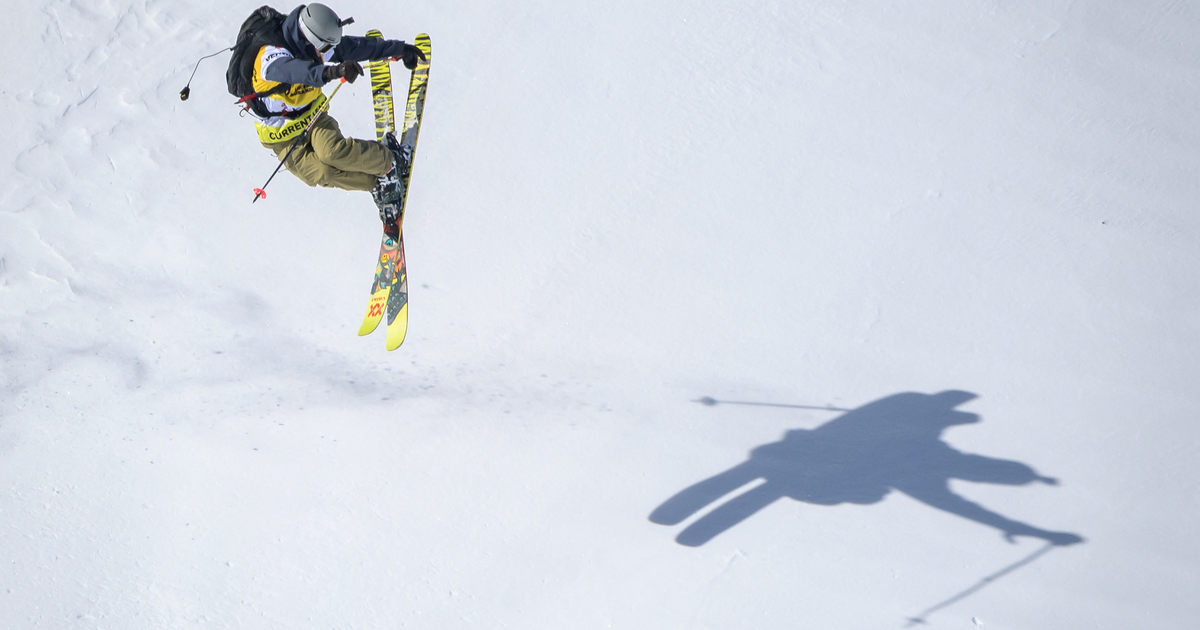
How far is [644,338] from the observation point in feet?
20.5

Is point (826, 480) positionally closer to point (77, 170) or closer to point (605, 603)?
point (605, 603)

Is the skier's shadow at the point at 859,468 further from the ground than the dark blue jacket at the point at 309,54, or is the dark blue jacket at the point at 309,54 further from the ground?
the dark blue jacket at the point at 309,54

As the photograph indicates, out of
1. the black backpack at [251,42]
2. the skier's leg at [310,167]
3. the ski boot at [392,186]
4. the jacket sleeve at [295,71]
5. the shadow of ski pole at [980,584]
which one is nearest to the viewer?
the jacket sleeve at [295,71]

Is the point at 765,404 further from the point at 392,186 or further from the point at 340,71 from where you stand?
the point at 340,71

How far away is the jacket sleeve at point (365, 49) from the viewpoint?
462 centimetres

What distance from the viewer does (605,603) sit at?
6.01 meters

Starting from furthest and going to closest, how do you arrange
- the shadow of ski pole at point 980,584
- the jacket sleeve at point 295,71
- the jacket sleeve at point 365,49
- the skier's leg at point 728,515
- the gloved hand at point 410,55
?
the skier's leg at point 728,515
the shadow of ski pole at point 980,584
the gloved hand at point 410,55
the jacket sleeve at point 365,49
the jacket sleeve at point 295,71

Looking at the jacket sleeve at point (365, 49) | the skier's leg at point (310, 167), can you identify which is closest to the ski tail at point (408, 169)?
the skier's leg at point (310, 167)

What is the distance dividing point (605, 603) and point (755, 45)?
432cm

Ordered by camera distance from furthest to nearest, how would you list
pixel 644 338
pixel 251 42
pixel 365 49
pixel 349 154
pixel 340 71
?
pixel 644 338
pixel 349 154
pixel 365 49
pixel 251 42
pixel 340 71

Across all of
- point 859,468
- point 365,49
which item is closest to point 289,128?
point 365,49

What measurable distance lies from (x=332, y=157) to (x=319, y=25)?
Answer: 883 mm

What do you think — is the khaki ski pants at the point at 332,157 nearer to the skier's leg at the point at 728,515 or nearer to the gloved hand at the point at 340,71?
the gloved hand at the point at 340,71

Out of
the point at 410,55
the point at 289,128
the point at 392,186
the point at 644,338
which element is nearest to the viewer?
the point at 410,55
